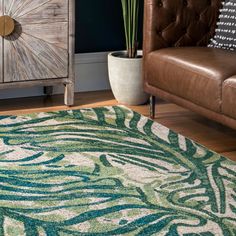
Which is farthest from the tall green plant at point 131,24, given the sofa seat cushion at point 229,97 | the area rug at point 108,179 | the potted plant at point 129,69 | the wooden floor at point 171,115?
the sofa seat cushion at point 229,97

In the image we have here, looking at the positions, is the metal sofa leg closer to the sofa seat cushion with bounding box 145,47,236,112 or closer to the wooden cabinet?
the sofa seat cushion with bounding box 145,47,236,112

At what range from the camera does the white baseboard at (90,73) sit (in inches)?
158

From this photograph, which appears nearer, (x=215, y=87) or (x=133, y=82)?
(x=215, y=87)

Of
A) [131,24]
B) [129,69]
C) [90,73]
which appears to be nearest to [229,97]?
[129,69]

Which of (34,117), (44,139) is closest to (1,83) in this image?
(34,117)

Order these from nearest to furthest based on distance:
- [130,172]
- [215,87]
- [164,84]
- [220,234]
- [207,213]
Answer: [220,234]
[207,213]
[130,172]
[215,87]
[164,84]

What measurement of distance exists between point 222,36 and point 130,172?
3.29ft

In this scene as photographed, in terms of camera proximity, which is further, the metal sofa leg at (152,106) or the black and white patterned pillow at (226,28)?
the metal sofa leg at (152,106)

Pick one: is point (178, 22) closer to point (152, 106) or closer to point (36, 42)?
point (152, 106)

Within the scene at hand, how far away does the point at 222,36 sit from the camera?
339 cm

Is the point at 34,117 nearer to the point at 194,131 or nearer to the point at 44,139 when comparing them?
the point at 44,139

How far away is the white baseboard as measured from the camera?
4020mm

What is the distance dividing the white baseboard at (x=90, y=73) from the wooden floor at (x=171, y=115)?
6cm

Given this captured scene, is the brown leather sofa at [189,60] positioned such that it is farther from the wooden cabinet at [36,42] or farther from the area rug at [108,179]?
the wooden cabinet at [36,42]
